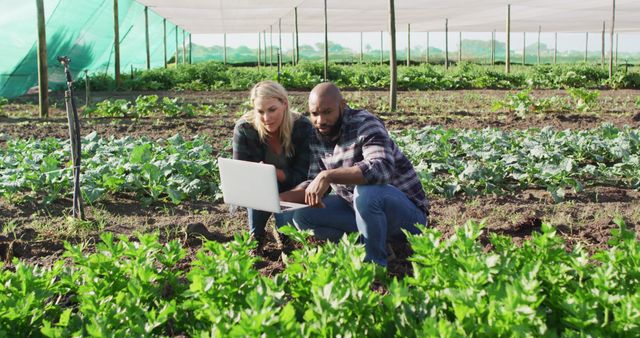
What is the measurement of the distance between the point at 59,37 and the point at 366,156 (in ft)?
40.2

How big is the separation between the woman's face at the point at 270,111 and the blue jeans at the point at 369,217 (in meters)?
0.48

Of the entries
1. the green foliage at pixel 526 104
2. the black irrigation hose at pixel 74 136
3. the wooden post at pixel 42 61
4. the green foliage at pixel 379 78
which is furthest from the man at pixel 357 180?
the green foliage at pixel 379 78

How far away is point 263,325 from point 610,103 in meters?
12.7

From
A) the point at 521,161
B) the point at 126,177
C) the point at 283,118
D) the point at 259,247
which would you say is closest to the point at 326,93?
the point at 283,118

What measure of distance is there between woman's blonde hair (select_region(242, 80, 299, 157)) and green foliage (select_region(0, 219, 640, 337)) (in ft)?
3.68

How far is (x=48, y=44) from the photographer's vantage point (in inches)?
555

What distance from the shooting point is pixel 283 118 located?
12.5 ft

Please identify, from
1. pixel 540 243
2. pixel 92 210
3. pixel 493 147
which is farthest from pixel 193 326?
pixel 493 147

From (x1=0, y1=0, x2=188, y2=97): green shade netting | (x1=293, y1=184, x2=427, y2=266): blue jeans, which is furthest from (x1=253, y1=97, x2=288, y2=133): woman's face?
(x1=0, y1=0, x2=188, y2=97): green shade netting

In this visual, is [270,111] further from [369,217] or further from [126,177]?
[126,177]

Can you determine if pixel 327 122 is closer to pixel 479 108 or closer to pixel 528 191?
pixel 528 191

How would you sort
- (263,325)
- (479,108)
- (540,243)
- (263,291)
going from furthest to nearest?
(479,108) → (540,243) → (263,291) → (263,325)

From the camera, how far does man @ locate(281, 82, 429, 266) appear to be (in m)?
3.36

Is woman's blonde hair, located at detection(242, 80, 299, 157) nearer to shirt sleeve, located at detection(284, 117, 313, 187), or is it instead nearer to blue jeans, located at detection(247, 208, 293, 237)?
shirt sleeve, located at detection(284, 117, 313, 187)
